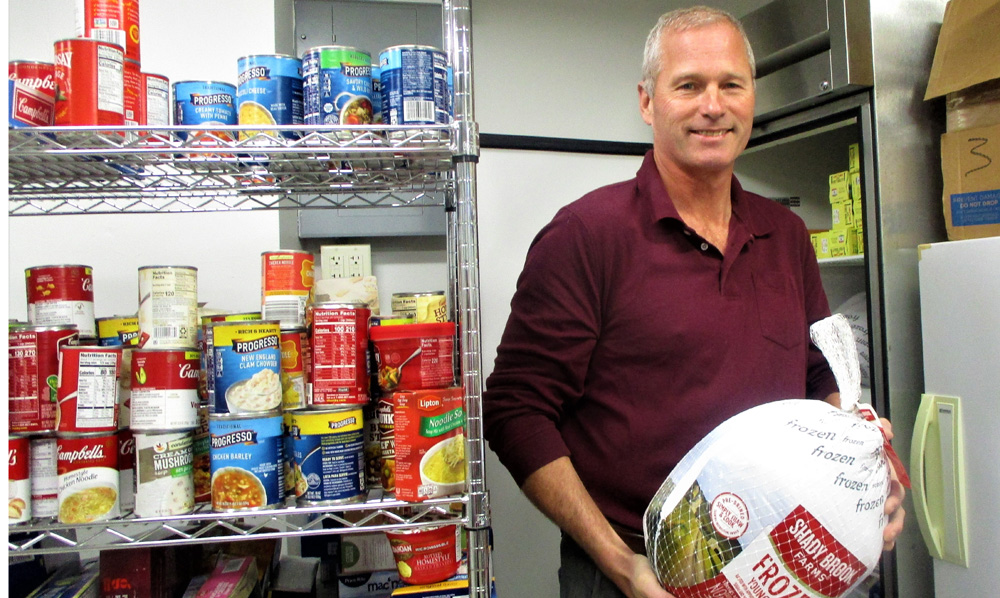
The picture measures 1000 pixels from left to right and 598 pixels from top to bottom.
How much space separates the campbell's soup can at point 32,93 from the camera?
1.07 metres

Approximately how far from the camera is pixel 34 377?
1118 millimetres

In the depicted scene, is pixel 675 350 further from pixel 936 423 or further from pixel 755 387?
pixel 936 423

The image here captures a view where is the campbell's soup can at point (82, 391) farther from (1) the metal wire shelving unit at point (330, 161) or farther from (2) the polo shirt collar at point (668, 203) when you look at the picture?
(2) the polo shirt collar at point (668, 203)

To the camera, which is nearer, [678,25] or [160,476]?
[160,476]

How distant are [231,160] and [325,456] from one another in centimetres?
54

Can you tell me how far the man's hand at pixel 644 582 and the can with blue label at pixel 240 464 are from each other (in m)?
0.58

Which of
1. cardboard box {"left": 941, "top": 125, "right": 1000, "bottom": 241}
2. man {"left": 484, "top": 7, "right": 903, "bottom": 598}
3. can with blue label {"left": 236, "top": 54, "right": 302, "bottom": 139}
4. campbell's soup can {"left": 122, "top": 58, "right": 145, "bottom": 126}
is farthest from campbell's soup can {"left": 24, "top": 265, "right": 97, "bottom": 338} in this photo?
cardboard box {"left": 941, "top": 125, "right": 1000, "bottom": 241}

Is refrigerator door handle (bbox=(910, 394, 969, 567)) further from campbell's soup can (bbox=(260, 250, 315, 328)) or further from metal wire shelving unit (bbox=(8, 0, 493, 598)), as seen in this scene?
campbell's soup can (bbox=(260, 250, 315, 328))

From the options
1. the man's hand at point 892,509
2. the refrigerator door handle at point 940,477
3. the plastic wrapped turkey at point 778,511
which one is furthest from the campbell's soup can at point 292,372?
the refrigerator door handle at point 940,477

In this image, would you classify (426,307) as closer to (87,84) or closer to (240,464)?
(240,464)

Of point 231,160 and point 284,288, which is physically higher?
point 231,160

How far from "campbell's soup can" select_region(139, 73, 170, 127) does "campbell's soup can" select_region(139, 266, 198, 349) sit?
0.26m

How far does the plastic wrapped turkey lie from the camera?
853mm

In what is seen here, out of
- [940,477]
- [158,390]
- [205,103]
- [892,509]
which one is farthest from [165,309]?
[940,477]
